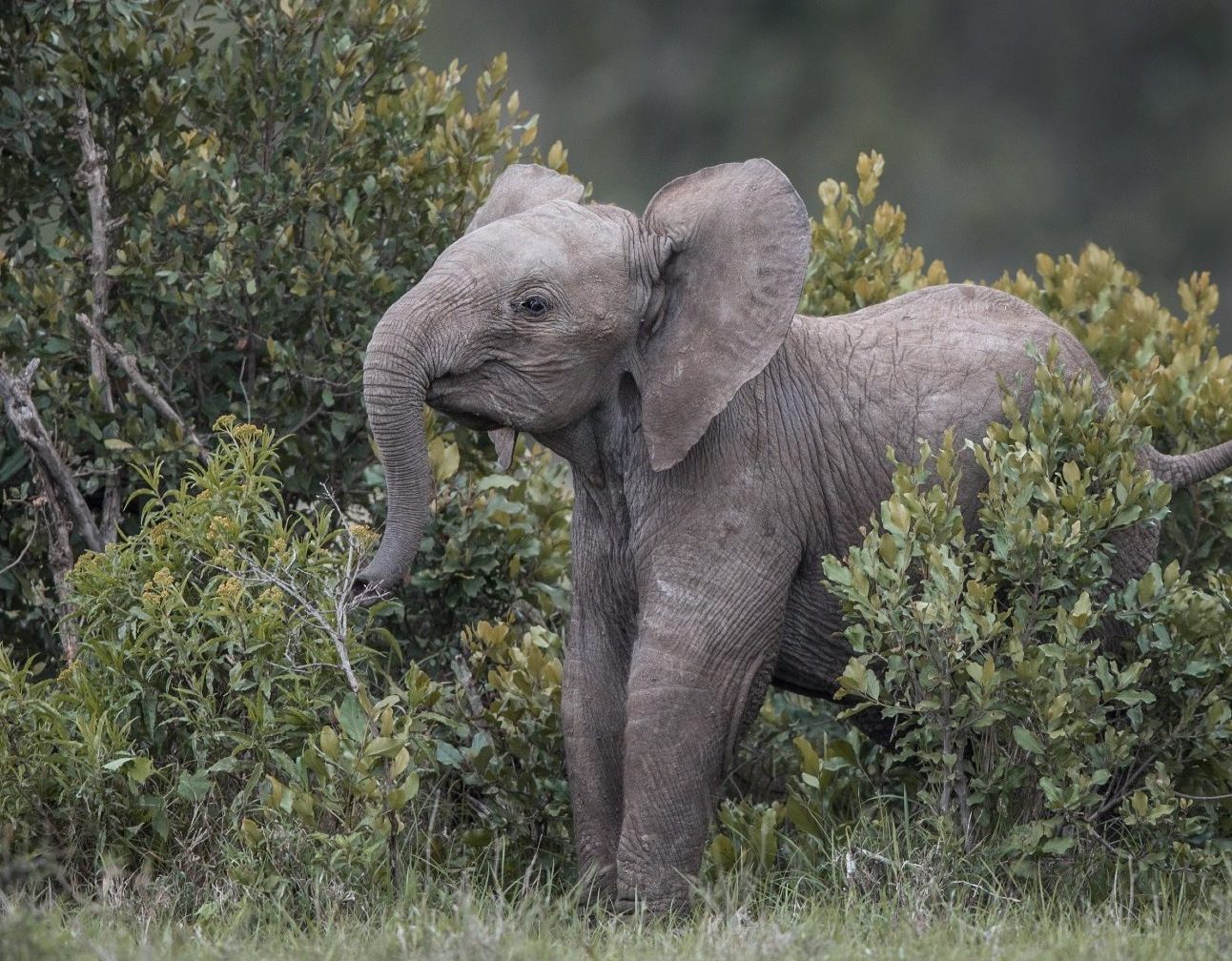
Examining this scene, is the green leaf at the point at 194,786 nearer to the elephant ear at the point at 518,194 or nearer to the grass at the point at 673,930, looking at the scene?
the grass at the point at 673,930

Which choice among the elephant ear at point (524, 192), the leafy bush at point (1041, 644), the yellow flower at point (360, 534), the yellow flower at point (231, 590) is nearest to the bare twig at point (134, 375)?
the yellow flower at point (360, 534)

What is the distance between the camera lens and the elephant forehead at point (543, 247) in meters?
5.36

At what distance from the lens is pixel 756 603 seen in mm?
5516

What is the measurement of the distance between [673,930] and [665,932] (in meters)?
0.16

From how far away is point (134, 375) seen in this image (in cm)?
670

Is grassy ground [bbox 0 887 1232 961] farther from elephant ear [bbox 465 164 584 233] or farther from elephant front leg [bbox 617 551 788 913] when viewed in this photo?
elephant ear [bbox 465 164 584 233]

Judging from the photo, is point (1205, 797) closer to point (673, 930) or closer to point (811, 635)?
point (811, 635)

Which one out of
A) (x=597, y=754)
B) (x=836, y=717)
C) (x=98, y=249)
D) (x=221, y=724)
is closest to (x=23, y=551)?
(x=98, y=249)

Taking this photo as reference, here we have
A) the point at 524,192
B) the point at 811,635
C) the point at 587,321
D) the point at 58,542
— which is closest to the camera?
the point at 587,321

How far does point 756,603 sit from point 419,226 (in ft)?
8.44

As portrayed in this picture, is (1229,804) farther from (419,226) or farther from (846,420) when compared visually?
(419,226)

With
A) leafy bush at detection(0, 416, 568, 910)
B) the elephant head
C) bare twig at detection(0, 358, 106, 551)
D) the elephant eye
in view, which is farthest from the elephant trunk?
bare twig at detection(0, 358, 106, 551)

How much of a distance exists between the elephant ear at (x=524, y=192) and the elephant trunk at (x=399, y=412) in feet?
2.63

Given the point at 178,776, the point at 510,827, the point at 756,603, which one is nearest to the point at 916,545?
the point at 756,603
